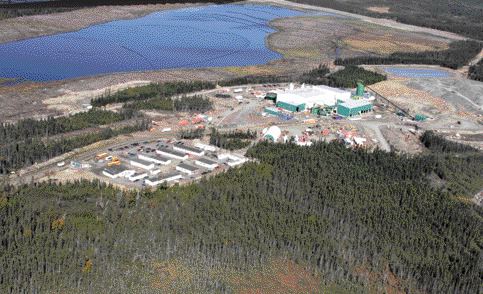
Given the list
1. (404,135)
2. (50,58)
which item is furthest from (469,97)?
(50,58)

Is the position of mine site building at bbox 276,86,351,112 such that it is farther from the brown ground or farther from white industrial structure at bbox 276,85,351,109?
the brown ground

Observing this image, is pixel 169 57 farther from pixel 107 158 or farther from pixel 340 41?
pixel 107 158

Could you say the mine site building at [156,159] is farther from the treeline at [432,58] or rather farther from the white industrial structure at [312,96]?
the treeline at [432,58]

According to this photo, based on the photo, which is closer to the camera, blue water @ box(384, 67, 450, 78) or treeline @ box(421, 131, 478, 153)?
treeline @ box(421, 131, 478, 153)

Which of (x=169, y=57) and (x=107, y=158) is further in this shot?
(x=169, y=57)

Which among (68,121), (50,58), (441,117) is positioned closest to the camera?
(68,121)

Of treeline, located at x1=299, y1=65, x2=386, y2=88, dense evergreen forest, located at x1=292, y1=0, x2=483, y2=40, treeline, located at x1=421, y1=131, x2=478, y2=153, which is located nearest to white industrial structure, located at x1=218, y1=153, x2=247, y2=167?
treeline, located at x1=421, y1=131, x2=478, y2=153
